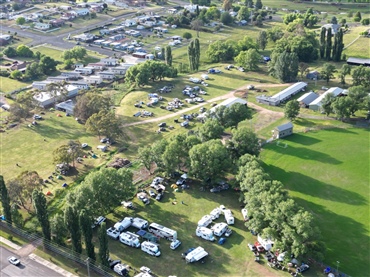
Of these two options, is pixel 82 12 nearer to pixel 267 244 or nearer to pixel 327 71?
pixel 327 71

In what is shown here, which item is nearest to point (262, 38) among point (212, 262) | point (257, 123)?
point (257, 123)

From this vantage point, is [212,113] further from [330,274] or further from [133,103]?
[330,274]

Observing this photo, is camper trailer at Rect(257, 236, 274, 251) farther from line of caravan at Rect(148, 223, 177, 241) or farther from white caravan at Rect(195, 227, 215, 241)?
line of caravan at Rect(148, 223, 177, 241)

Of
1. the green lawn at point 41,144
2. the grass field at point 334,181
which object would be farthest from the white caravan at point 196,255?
the green lawn at point 41,144

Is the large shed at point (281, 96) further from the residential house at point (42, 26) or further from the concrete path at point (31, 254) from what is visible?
the residential house at point (42, 26)

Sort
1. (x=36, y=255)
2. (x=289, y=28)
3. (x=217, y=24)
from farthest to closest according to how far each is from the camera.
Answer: (x=217, y=24), (x=289, y=28), (x=36, y=255)

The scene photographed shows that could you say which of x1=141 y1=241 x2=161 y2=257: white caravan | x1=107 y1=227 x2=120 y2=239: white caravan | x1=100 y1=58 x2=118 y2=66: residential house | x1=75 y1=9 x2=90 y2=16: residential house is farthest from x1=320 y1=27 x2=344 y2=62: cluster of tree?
x1=75 y1=9 x2=90 y2=16: residential house
